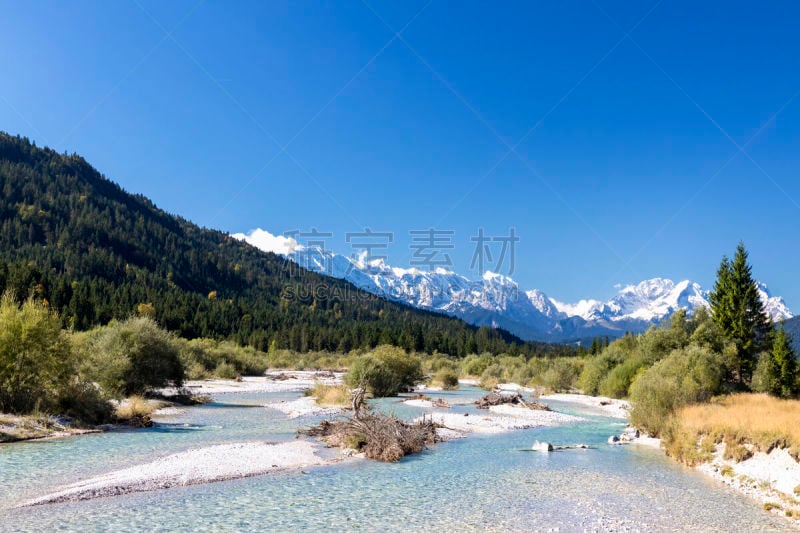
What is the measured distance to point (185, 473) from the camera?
61.1 ft

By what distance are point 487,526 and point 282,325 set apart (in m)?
167

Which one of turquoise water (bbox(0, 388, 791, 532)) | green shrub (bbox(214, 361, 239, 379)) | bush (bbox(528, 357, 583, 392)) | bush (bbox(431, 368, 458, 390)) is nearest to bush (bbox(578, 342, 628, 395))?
bush (bbox(528, 357, 583, 392))

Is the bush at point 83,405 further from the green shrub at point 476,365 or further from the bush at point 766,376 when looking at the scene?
the green shrub at point 476,365

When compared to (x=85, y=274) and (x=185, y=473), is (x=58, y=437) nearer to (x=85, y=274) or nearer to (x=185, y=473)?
(x=185, y=473)

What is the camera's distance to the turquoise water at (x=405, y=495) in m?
14.0

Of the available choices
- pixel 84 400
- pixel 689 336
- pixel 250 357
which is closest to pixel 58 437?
pixel 84 400

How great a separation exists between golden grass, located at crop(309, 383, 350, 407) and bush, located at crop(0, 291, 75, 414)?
21186mm

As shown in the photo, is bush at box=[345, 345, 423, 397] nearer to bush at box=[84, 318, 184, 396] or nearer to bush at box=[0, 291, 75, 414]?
bush at box=[84, 318, 184, 396]

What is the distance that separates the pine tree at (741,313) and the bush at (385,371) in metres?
33.9

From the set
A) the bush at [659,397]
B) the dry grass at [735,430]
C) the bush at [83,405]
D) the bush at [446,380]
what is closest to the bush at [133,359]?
the bush at [83,405]

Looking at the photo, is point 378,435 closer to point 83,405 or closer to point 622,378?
point 83,405

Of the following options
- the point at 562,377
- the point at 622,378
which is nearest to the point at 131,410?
the point at 622,378

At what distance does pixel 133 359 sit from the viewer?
127ft

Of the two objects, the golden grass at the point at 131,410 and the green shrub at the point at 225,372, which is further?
the green shrub at the point at 225,372
